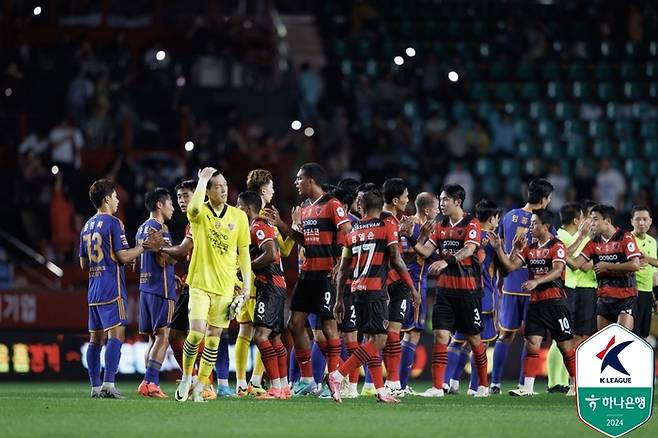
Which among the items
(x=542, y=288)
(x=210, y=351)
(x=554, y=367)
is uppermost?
(x=542, y=288)

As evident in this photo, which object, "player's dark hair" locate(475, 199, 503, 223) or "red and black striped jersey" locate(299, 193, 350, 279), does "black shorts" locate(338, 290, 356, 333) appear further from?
"player's dark hair" locate(475, 199, 503, 223)

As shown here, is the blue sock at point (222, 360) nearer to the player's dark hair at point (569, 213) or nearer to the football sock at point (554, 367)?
the football sock at point (554, 367)

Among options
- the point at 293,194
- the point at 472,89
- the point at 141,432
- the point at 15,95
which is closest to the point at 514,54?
the point at 472,89

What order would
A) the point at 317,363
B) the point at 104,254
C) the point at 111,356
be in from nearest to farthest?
the point at 111,356 < the point at 104,254 < the point at 317,363

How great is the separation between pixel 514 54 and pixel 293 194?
28.3 ft

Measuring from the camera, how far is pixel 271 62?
29.4m

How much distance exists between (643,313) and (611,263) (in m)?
1.10

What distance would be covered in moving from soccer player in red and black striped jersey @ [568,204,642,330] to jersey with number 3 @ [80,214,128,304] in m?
5.51

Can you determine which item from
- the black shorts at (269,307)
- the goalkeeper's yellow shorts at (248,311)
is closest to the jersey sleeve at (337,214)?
the black shorts at (269,307)

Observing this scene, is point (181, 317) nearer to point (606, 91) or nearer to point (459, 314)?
point (459, 314)

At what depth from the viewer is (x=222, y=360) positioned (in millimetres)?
16406

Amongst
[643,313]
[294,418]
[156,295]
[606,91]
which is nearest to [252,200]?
[156,295]

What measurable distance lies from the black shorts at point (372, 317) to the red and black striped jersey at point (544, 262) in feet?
8.55

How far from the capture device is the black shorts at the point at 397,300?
16.1 m
